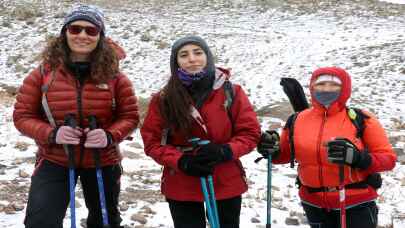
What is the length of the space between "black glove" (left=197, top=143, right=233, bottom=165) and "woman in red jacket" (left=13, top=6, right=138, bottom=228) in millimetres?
819

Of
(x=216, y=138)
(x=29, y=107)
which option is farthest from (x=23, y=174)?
(x=216, y=138)

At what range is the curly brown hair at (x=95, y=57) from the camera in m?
4.35

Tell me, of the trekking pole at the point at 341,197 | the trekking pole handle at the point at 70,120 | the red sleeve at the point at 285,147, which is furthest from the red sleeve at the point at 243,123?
A: the trekking pole handle at the point at 70,120

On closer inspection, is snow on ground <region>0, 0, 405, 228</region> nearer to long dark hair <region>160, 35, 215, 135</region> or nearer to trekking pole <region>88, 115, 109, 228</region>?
trekking pole <region>88, 115, 109, 228</region>

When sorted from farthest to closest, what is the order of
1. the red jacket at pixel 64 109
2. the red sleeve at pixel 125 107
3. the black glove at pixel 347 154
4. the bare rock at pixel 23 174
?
the bare rock at pixel 23 174 < the red sleeve at pixel 125 107 < the red jacket at pixel 64 109 < the black glove at pixel 347 154

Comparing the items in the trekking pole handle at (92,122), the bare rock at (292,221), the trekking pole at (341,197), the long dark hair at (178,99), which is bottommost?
the bare rock at (292,221)

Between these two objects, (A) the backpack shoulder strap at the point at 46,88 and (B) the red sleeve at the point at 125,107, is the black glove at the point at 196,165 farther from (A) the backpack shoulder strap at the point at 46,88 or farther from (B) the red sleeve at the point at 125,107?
(A) the backpack shoulder strap at the point at 46,88

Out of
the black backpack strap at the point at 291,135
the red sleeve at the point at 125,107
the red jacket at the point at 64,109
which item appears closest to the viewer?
the red jacket at the point at 64,109

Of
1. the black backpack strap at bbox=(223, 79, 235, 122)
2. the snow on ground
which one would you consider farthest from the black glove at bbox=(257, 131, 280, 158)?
the snow on ground

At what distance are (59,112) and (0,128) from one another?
7.40 meters

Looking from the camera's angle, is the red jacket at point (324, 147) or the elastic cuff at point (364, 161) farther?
the red jacket at point (324, 147)

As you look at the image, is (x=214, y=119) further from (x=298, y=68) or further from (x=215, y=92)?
(x=298, y=68)

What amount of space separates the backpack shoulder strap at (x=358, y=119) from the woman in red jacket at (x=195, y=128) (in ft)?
2.80

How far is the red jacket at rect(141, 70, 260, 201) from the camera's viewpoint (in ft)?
13.8
